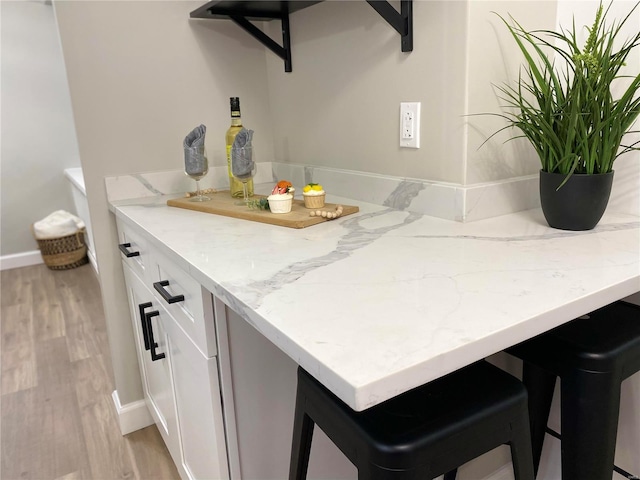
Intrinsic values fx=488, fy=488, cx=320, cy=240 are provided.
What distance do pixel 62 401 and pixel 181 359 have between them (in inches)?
48.2

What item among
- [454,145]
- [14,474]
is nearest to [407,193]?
[454,145]

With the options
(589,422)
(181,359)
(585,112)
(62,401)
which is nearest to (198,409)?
(181,359)

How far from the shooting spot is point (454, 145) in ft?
4.08

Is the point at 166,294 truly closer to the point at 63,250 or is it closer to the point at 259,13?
the point at 259,13

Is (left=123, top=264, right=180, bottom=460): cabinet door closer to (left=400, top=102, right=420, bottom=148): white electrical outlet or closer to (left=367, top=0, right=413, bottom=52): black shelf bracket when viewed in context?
(left=400, top=102, right=420, bottom=148): white electrical outlet

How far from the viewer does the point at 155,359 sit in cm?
137

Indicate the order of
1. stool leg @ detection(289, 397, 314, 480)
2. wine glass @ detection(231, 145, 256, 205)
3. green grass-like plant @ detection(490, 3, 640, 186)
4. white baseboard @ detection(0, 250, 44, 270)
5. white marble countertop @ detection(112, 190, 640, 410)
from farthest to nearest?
white baseboard @ detection(0, 250, 44, 270), wine glass @ detection(231, 145, 256, 205), green grass-like plant @ detection(490, 3, 640, 186), stool leg @ detection(289, 397, 314, 480), white marble countertop @ detection(112, 190, 640, 410)

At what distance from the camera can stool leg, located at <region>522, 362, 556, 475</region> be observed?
3.84ft

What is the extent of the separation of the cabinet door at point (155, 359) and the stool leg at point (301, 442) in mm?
527

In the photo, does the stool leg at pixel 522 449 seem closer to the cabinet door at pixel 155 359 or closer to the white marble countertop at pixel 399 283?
the white marble countertop at pixel 399 283

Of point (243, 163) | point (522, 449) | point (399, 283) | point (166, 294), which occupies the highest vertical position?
point (243, 163)

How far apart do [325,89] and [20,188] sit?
3297 millimetres

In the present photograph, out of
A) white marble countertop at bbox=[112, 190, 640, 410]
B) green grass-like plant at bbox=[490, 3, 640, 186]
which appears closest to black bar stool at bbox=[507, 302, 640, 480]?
white marble countertop at bbox=[112, 190, 640, 410]

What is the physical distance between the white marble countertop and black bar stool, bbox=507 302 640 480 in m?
0.13
